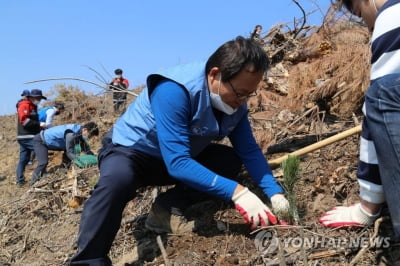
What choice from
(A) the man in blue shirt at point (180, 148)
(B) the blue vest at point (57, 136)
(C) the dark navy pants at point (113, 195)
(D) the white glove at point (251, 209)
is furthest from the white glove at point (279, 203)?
(B) the blue vest at point (57, 136)

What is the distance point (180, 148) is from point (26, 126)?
16.7ft

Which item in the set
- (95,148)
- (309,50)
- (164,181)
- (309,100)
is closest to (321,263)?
(164,181)

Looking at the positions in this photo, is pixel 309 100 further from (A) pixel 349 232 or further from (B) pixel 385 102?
(B) pixel 385 102

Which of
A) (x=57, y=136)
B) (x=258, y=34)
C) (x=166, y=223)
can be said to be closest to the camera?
(x=166, y=223)

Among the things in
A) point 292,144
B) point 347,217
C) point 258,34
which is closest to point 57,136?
point 258,34

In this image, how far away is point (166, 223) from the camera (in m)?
2.50

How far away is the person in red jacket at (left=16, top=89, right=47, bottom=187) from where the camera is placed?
649cm

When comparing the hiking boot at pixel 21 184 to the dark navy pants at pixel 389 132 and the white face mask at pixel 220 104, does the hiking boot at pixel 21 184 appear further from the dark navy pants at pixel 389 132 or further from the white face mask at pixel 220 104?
the dark navy pants at pixel 389 132

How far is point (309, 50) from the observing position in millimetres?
4746

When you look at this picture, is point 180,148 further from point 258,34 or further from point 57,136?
point 57,136

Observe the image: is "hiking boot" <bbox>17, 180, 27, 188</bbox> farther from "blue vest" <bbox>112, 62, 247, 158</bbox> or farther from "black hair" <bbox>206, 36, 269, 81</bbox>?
"black hair" <bbox>206, 36, 269, 81</bbox>

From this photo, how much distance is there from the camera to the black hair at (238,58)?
85.4 inches

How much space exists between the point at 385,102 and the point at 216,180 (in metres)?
0.90

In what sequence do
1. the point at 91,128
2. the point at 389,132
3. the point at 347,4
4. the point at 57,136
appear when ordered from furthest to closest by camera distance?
the point at 91,128 → the point at 57,136 → the point at 347,4 → the point at 389,132
